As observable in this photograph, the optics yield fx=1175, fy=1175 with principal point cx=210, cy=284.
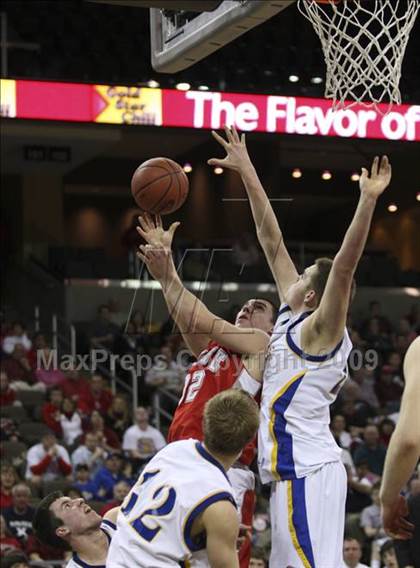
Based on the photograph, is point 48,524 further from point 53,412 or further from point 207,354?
point 53,412

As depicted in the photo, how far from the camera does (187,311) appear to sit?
4.50 m

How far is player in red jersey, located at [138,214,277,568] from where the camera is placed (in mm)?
4504

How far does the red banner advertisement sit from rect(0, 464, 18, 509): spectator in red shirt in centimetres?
418

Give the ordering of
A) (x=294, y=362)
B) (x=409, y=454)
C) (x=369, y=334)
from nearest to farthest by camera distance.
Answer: (x=409, y=454), (x=294, y=362), (x=369, y=334)

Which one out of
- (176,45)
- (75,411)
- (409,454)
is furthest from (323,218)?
(409,454)

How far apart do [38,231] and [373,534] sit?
→ 11146 mm

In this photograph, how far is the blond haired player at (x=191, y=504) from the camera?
342 cm

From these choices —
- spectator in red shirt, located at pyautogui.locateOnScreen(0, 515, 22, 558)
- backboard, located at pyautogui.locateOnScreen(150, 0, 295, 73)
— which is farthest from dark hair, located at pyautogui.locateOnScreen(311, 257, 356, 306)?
spectator in red shirt, located at pyautogui.locateOnScreen(0, 515, 22, 558)

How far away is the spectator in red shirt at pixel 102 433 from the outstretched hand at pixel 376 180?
24.8 feet

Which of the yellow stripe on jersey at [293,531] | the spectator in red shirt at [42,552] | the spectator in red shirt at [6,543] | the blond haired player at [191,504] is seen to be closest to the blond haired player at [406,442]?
the blond haired player at [191,504]

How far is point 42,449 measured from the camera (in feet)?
35.2

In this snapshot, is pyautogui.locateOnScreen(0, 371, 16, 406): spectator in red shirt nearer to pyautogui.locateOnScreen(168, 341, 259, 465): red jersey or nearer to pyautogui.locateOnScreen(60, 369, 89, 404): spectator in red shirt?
pyautogui.locateOnScreen(60, 369, 89, 404): spectator in red shirt

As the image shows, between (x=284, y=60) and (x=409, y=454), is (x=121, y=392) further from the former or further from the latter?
(x=409, y=454)

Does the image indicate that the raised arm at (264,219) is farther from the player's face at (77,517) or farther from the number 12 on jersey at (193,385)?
the player's face at (77,517)
